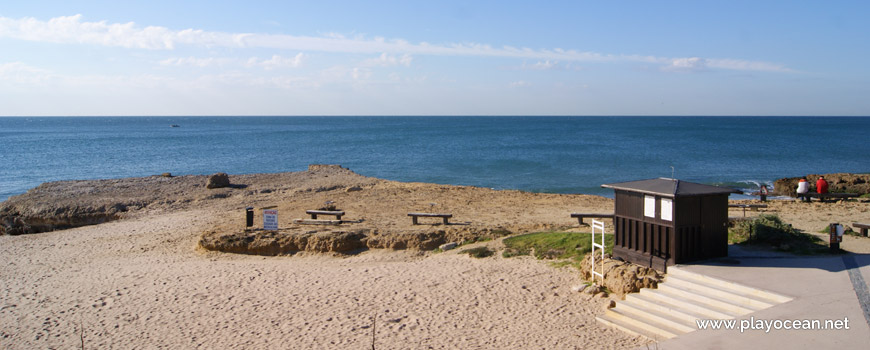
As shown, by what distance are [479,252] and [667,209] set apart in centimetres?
475

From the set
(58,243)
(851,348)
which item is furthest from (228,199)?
(851,348)

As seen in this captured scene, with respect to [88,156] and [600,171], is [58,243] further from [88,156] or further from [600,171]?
[88,156]

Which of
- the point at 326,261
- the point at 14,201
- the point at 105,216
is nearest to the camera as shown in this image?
the point at 326,261

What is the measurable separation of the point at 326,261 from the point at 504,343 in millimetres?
6555

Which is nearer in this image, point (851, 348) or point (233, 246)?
point (851, 348)

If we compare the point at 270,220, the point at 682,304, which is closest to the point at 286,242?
the point at 270,220

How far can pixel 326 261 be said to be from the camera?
48.2ft

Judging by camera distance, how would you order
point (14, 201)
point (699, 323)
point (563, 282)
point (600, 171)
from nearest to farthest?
1. point (699, 323)
2. point (563, 282)
3. point (14, 201)
4. point (600, 171)

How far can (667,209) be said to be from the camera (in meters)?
11.0

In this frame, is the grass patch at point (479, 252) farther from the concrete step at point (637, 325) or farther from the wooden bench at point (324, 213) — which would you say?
the wooden bench at point (324, 213)

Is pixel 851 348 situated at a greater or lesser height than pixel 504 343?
greater

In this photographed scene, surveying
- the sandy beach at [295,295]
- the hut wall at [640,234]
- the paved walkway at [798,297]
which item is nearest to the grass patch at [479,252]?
the sandy beach at [295,295]

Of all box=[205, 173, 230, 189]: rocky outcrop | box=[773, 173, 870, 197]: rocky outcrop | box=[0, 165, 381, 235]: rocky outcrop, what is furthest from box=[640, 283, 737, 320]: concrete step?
box=[205, 173, 230, 189]: rocky outcrop

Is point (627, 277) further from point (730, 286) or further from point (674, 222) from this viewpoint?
point (730, 286)
